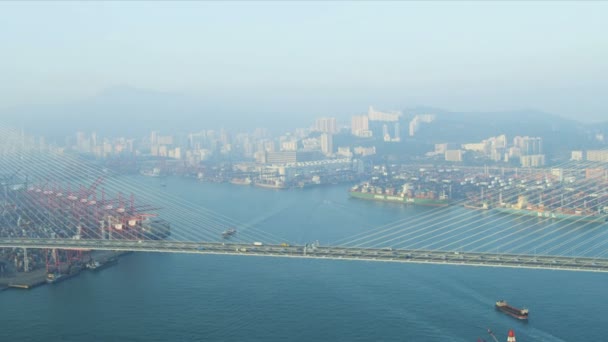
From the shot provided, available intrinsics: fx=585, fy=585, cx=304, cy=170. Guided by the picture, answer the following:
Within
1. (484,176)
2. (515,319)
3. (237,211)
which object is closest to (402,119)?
(484,176)

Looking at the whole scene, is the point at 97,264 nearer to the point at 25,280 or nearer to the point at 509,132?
the point at 25,280

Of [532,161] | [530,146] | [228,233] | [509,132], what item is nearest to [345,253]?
[228,233]

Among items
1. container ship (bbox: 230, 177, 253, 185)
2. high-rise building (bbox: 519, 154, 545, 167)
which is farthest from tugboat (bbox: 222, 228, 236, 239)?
high-rise building (bbox: 519, 154, 545, 167)

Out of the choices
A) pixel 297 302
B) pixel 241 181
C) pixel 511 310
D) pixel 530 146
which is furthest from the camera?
pixel 530 146

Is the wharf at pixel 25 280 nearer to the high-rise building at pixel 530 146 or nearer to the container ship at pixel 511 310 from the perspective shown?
the container ship at pixel 511 310

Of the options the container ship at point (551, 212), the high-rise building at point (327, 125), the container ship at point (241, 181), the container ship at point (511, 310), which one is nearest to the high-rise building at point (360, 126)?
the high-rise building at point (327, 125)

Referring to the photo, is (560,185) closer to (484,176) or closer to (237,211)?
(484,176)
